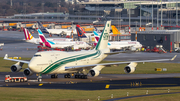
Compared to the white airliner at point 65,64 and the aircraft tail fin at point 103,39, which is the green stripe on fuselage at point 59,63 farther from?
the aircraft tail fin at point 103,39

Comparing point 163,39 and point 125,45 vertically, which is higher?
point 163,39

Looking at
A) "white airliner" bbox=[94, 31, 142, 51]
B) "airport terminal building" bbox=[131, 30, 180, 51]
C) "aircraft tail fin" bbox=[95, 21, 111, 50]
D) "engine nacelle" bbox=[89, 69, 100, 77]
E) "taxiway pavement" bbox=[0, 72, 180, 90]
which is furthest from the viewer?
"white airliner" bbox=[94, 31, 142, 51]

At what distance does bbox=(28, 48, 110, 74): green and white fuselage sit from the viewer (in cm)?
5928

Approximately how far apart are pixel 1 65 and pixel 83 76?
109 feet

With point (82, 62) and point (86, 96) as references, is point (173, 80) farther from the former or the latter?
point (86, 96)

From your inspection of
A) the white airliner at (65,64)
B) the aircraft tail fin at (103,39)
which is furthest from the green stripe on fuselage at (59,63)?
the aircraft tail fin at (103,39)

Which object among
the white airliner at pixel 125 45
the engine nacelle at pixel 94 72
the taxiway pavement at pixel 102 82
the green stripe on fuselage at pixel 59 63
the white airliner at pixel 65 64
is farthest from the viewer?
the white airliner at pixel 125 45

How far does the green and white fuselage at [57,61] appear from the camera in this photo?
194 feet

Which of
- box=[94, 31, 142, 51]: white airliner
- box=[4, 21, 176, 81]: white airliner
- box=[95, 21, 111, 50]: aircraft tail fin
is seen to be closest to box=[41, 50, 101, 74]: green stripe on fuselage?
box=[4, 21, 176, 81]: white airliner

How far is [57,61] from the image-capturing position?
2415 inches

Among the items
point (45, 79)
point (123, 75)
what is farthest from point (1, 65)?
point (123, 75)

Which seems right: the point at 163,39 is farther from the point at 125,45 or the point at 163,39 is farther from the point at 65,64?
the point at 65,64

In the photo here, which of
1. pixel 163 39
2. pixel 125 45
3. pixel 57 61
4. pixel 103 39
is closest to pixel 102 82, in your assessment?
pixel 57 61

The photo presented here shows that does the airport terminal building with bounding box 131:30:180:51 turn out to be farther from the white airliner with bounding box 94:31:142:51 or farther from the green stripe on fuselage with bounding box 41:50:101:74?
the green stripe on fuselage with bounding box 41:50:101:74
